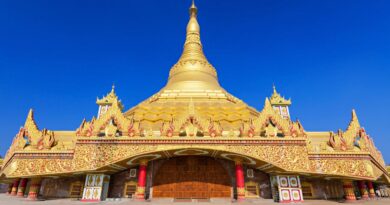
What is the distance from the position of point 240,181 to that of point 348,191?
25.4 ft

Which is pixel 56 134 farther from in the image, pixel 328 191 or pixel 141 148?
pixel 328 191

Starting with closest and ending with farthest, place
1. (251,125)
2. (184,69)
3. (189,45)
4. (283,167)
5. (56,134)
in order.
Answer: (283,167) < (251,125) < (56,134) < (184,69) < (189,45)

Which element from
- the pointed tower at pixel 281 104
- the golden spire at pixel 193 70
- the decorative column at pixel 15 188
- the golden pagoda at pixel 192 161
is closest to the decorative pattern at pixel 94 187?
the golden pagoda at pixel 192 161

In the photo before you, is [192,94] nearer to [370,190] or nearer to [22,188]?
[22,188]

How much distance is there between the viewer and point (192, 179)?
55.1 feet

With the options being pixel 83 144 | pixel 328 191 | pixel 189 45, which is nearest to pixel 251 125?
pixel 328 191

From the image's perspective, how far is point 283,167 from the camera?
15062mm

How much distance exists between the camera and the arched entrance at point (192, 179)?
53.9 feet

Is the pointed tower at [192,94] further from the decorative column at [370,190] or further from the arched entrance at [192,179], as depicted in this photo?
the decorative column at [370,190]

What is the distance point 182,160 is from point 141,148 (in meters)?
3.52

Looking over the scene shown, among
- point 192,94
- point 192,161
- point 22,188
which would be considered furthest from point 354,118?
point 22,188

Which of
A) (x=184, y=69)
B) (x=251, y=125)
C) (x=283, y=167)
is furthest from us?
(x=184, y=69)

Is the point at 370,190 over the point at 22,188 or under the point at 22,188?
under

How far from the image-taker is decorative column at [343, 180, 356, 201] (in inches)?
624
